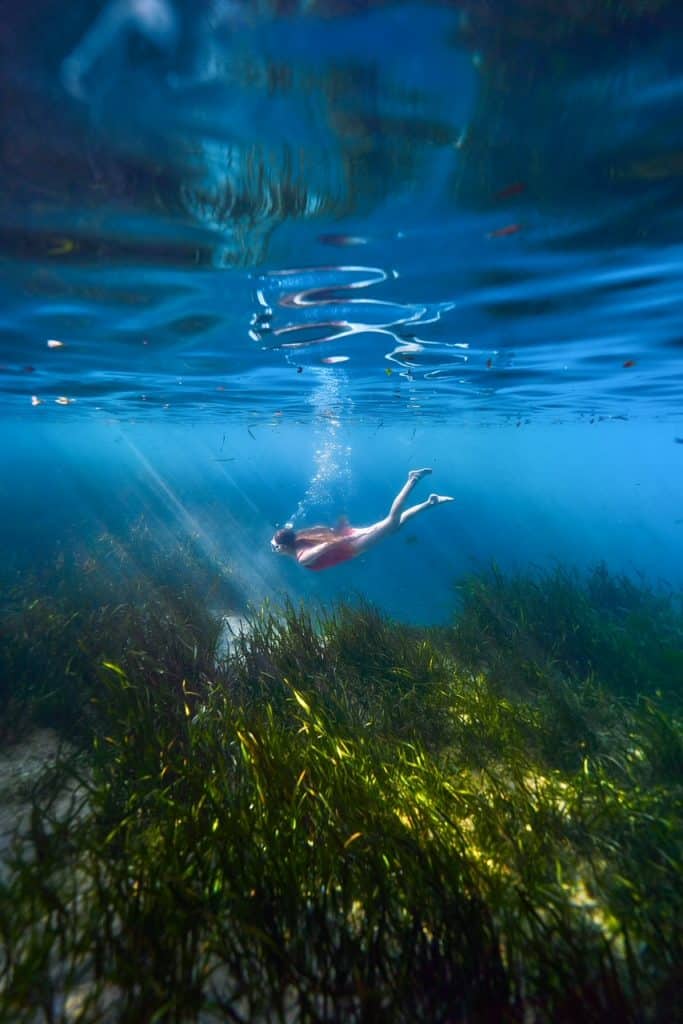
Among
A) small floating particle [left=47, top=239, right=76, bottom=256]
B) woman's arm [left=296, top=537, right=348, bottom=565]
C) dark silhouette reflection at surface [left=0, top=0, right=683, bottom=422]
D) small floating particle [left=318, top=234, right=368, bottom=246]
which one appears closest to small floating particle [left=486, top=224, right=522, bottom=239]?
dark silhouette reflection at surface [left=0, top=0, right=683, bottom=422]

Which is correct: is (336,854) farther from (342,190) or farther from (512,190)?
(512,190)

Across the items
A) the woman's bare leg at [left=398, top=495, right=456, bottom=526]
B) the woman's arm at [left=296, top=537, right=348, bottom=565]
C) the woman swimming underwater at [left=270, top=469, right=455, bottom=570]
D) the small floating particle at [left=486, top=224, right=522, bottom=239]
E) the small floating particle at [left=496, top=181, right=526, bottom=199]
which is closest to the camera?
the small floating particle at [left=496, top=181, right=526, bottom=199]

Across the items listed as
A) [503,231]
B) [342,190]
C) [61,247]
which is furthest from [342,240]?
[61,247]

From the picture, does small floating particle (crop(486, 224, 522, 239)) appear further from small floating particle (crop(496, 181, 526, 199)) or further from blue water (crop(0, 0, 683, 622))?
small floating particle (crop(496, 181, 526, 199))

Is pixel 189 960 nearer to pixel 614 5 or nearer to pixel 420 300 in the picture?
pixel 614 5

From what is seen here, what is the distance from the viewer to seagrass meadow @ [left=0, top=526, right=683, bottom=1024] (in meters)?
→ 2.71

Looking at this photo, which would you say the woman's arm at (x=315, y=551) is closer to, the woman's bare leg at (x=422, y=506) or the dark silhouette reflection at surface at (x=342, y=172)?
the woman's bare leg at (x=422, y=506)

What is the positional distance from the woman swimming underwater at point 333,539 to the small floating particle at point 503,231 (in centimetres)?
453

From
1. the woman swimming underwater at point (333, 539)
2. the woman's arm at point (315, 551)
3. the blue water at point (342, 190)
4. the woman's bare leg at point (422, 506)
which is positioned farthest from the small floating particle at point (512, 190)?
the woman's arm at point (315, 551)

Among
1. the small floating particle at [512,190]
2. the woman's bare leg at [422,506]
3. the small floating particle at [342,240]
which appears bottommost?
the woman's bare leg at [422,506]

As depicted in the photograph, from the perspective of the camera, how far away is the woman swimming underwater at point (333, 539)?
28.3ft

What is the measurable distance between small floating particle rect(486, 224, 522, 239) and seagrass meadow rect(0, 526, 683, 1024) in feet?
25.2

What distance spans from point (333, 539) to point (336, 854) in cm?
604

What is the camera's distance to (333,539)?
8.92m
